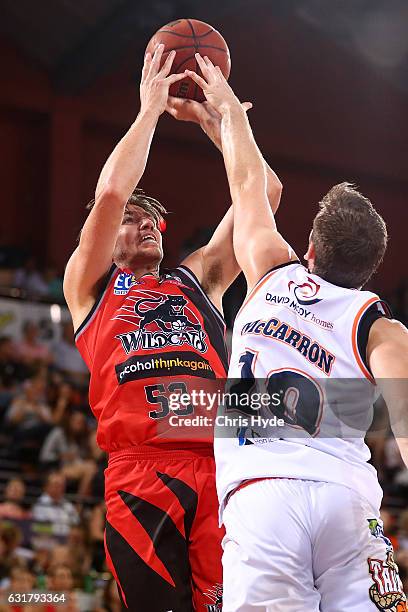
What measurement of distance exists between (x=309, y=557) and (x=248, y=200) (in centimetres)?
130

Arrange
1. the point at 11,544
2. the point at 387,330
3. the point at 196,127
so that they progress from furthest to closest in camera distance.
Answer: the point at 196,127 < the point at 11,544 < the point at 387,330

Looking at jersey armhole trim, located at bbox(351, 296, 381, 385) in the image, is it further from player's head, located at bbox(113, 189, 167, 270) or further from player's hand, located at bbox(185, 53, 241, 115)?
player's head, located at bbox(113, 189, 167, 270)

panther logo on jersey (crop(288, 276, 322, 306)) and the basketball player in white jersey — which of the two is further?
panther logo on jersey (crop(288, 276, 322, 306))

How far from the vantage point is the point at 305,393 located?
2885 millimetres

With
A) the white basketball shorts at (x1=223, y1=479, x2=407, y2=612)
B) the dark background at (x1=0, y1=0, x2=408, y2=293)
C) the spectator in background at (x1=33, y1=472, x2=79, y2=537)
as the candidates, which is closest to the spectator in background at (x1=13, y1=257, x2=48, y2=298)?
the dark background at (x1=0, y1=0, x2=408, y2=293)

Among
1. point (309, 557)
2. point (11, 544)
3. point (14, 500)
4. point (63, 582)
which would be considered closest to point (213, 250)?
point (309, 557)

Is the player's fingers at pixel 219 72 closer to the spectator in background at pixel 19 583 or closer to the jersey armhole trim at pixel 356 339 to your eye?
the jersey armhole trim at pixel 356 339

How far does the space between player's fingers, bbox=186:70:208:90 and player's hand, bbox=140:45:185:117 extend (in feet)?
0.11

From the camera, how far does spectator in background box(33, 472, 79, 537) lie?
7449 millimetres

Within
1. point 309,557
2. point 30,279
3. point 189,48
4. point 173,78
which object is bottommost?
point 309,557

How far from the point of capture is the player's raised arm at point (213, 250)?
4.14 meters

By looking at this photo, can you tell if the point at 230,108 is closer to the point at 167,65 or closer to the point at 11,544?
the point at 167,65

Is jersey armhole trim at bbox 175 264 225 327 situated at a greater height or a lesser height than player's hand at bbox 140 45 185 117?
lesser

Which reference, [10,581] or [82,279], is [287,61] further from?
[82,279]
